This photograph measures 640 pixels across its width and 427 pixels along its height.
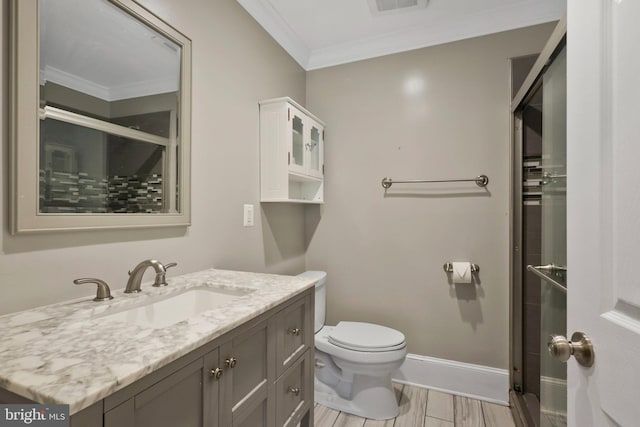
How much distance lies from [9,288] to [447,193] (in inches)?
85.3

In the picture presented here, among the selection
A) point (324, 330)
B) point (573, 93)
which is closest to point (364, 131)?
point (324, 330)

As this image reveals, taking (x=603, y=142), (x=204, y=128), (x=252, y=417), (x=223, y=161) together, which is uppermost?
(x=204, y=128)

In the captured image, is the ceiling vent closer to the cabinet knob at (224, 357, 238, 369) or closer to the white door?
the white door

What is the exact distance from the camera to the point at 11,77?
818 mm

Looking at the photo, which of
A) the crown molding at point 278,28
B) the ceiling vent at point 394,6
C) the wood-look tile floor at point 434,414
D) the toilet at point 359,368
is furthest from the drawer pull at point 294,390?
the ceiling vent at point 394,6

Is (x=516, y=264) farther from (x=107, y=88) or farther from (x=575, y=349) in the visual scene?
(x=107, y=88)

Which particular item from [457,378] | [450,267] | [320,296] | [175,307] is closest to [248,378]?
[175,307]

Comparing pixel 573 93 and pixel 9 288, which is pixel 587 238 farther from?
pixel 9 288

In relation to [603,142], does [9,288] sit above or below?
below

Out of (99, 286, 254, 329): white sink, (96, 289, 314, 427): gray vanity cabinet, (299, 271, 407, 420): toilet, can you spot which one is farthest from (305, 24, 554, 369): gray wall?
(99, 286, 254, 329): white sink

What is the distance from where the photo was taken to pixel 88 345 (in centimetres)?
66

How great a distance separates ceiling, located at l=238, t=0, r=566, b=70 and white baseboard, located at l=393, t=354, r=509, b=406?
2207 millimetres

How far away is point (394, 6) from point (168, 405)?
2222mm

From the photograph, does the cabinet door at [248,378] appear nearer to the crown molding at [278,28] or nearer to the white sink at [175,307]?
the white sink at [175,307]
